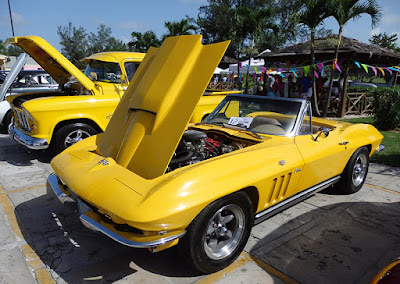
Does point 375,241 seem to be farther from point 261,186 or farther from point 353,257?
point 261,186

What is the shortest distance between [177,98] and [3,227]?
8.02 feet

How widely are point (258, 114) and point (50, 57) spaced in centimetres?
440

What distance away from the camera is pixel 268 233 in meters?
3.18

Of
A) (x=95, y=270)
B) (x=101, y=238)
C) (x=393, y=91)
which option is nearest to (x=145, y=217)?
(x=95, y=270)

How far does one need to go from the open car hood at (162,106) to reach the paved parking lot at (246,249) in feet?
2.85

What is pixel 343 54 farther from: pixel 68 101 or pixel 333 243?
pixel 68 101

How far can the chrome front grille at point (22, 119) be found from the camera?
17.2ft

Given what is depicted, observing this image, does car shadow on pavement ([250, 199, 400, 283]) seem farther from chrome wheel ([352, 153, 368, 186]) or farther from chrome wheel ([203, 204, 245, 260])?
chrome wheel ([352, 153, 368, 186])

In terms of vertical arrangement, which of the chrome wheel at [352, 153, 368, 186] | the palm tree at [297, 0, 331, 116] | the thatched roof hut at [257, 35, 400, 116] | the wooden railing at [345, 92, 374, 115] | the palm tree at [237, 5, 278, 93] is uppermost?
the palm tree at [237, 5, 278, 93]

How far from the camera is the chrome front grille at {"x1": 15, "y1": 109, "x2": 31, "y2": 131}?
5246 mm

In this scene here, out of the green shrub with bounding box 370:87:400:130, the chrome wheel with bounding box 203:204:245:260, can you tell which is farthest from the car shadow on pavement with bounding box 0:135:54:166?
the green shrub with bounding box 370:87:400:130

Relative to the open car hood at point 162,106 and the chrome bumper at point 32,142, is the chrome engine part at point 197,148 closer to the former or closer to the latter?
the open car hood at point 162,106

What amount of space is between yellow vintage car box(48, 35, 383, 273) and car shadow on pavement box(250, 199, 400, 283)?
0.36 meters

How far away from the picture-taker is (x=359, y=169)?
430 cm
